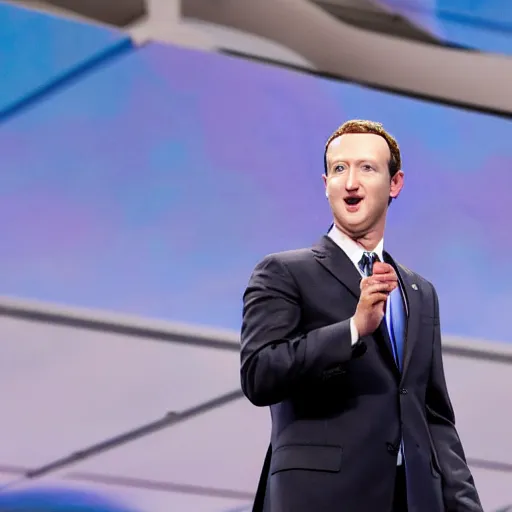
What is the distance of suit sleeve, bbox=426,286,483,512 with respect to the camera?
1.30 meters

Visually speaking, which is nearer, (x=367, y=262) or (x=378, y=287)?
(x=378, y=287)

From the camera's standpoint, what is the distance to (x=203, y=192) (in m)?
2.39

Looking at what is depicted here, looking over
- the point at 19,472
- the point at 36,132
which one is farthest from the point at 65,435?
the point at 36,132

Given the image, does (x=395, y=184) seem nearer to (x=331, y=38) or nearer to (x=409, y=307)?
(x=409, y=307)

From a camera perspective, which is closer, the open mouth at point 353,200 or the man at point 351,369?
the man at point 351,369

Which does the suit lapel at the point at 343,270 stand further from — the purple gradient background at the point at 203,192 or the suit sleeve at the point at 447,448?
the purple gradient background at the point at 203,192

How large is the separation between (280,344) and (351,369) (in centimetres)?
12

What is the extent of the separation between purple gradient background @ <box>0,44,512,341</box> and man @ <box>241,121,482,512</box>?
1.04m

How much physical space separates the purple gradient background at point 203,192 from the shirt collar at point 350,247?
3.38 feet

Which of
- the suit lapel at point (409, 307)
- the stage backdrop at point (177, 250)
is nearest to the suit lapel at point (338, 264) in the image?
the suit lapel at point (409, 307)

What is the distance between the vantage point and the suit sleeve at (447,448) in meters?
1.30

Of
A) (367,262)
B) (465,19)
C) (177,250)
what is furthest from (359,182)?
(465,19)

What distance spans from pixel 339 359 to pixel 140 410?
1.22 meters

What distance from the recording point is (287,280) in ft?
4.17
